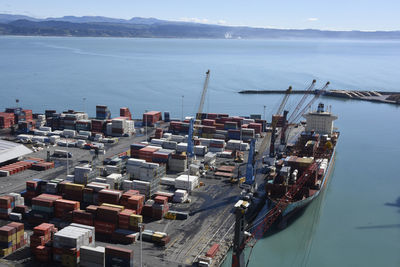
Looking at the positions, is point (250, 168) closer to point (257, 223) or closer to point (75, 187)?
point (257, 223)

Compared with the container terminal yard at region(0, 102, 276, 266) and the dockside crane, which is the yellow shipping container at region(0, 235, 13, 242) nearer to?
the container terminal yard at region(0, 102, 276, 266)

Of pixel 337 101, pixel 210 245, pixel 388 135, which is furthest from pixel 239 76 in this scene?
pixel 210 245

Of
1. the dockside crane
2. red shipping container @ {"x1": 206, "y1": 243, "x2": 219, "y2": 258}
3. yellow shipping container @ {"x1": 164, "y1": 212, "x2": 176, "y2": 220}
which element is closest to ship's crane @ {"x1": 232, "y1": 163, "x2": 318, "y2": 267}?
red shipping container @ {"x1": 206, "y1": 243, "x2": 219, "y2": 258}

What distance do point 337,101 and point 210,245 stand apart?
248 feet

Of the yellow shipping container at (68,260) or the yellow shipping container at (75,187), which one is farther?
the yellow shipping container at (75,187)

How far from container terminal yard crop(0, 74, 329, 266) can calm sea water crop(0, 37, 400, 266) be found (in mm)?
4679

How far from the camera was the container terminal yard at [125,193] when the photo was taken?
885 inches

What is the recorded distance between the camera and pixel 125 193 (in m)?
28.4

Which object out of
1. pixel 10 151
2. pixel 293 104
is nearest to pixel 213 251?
pixel 10 151

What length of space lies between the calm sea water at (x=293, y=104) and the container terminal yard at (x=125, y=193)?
4679 millimetres

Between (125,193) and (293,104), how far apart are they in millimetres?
60969

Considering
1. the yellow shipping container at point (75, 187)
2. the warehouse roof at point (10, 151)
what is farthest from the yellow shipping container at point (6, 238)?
the warehouse roof at point (10, 151)

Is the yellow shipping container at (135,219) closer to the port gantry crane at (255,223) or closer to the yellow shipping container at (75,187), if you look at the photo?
the port gantry crane at (255,223)

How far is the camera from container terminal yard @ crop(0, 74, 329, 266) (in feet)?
73.8
